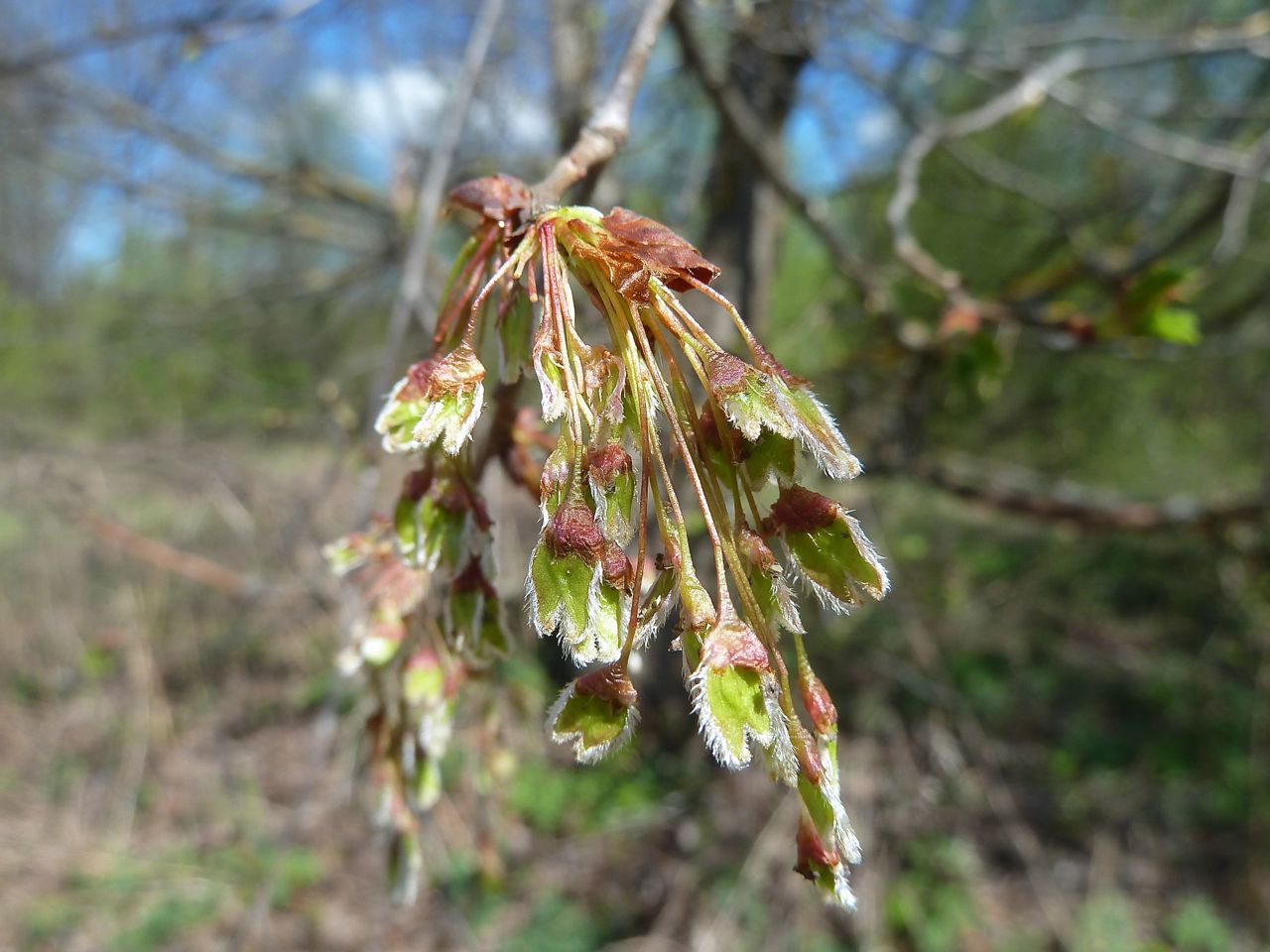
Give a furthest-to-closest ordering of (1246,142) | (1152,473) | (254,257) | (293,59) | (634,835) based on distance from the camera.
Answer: (254,257) < (1152,473) < (634,835) < (293,59) < (1246,142)

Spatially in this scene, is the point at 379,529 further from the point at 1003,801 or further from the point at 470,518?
the point at 1003,801

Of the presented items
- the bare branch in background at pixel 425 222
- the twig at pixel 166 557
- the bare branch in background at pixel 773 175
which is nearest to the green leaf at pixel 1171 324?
the bare branch in background at pixel 773 175

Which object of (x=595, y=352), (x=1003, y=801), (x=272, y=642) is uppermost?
(x=595, y=352)

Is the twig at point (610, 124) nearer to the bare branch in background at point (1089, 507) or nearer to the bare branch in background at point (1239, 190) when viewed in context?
the bare branch in background at point (1239, 190)

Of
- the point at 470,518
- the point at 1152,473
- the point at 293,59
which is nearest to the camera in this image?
the point at 470,518

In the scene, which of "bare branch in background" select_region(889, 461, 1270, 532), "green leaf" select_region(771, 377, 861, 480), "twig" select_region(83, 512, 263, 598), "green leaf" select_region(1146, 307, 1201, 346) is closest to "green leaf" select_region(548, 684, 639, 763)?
"green leaf" select_region(771, 377, 861, 480)

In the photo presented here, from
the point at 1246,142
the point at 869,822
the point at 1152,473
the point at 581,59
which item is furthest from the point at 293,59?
the point at 1152,473

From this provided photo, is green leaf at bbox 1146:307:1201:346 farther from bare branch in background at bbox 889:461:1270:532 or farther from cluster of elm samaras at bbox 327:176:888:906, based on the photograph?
cluster of elm samaras at bbox 327:176:888:906

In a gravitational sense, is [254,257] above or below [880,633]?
above
